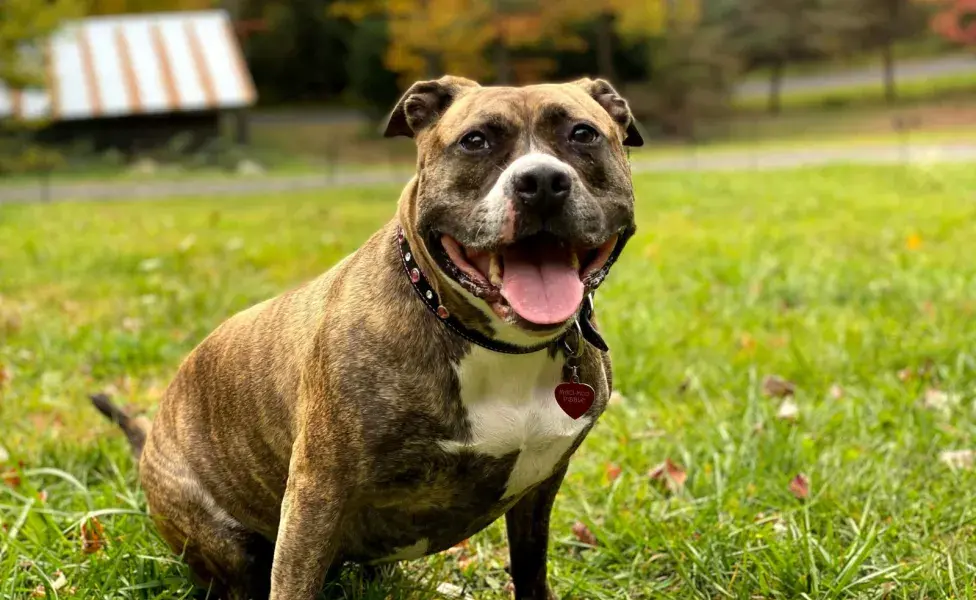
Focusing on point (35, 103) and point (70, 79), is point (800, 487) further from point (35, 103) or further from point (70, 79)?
point (70, 79)

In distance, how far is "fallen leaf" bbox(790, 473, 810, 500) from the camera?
3221 millimetres

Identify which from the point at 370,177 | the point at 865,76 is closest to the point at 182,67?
the point at 370,177

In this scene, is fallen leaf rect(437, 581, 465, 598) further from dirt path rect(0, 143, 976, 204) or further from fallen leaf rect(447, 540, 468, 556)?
dirt path rect(0, 143, 976, 204)

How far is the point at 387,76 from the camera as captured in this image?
28.1 m

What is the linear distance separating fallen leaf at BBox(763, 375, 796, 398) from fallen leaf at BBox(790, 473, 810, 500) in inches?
34.2

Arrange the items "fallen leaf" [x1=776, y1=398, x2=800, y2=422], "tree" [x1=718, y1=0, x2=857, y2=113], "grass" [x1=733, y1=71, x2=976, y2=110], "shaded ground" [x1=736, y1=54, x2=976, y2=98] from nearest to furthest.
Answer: "fallen leaf" [x1=776, y1=398, x2=800, y2=422] < "grass" [x1=733, y1=71, x2=976, y2=110] < "tree" [x1=718, y1=0, x2=857, y2=113] < "shaded ground" [x1=736, y1=54, x2=976, y2=98]

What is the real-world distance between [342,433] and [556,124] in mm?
824

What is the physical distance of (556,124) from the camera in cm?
217

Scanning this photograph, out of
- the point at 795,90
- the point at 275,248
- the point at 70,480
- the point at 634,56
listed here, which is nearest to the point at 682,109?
the point at 634,56

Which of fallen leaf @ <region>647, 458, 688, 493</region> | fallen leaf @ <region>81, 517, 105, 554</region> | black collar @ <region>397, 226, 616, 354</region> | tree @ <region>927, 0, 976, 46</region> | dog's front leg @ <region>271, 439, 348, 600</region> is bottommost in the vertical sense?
tree @ <region>927, 0, 976, 46</region>

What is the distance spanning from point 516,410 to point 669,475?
54.3 inches

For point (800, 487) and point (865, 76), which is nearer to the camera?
point (800, 487)

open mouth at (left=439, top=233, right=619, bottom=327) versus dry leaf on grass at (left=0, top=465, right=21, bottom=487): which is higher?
open mouth at (left=439, top=233, right=619, bottom=327)

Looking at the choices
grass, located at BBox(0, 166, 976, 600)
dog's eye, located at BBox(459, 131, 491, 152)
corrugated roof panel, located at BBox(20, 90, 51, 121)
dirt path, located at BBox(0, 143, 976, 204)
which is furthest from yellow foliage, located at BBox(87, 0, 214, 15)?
dog's eye, located at BBox(459, 131, 491, 152)
